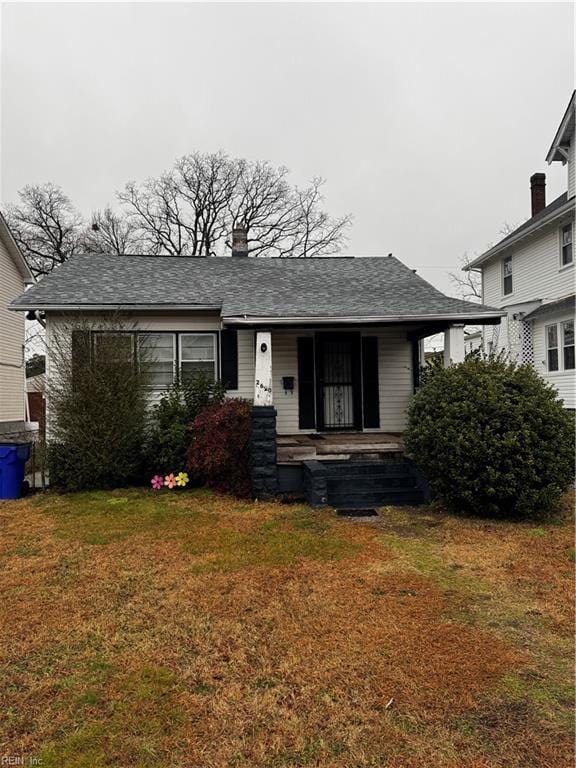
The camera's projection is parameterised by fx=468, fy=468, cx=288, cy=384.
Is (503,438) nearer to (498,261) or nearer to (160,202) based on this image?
(498,261)

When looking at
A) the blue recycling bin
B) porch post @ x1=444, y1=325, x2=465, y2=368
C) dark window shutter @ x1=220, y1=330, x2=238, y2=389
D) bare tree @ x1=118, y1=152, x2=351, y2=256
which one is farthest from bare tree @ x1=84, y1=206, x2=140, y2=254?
porch post @ x1=444, y1=325, x2=465, y2=368

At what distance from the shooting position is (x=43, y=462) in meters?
7.96

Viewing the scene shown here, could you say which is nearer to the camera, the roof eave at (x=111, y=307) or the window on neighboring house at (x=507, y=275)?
the roof eave at (x=111, y=307)

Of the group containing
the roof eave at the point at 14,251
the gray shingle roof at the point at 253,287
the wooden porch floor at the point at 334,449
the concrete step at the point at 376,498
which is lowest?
the concrete step at the point at 376,498

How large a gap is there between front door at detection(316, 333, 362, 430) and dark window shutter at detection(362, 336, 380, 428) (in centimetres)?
12

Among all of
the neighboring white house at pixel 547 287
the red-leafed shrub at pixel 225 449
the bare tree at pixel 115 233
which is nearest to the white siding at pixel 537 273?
the neighboring white house at pixel 547 287

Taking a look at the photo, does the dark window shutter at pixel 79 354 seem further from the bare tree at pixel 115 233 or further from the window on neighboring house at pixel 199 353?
the bare tree at pixel 115 233

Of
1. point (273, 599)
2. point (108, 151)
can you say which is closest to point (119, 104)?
point (108, 151)

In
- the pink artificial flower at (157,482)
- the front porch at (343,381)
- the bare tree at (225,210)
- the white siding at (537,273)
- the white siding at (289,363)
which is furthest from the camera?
the bare tree at (225,210)

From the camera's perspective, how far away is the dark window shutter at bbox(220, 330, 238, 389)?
30.1 ft

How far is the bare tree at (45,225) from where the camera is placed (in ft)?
80.9

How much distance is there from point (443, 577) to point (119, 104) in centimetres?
1672

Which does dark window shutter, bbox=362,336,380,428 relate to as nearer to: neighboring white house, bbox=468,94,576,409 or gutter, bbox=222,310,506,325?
gutter, bbox=222,310,506,325

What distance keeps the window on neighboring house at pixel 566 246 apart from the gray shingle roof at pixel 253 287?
17.4ft
